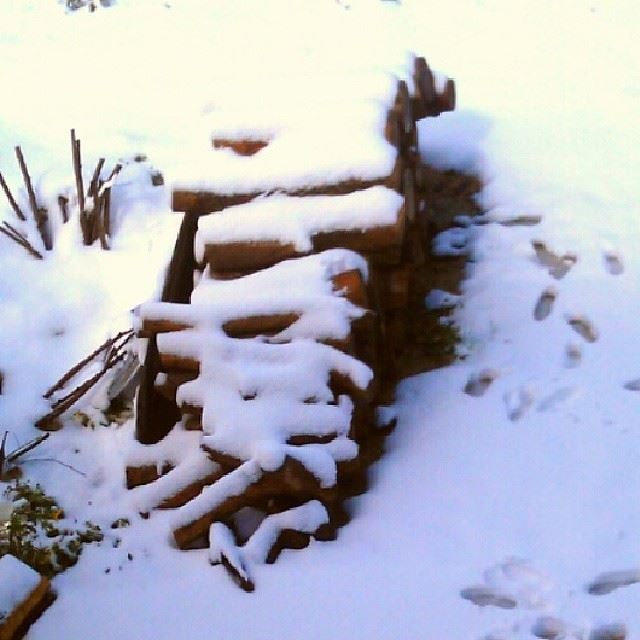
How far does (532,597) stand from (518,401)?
877 millimetres

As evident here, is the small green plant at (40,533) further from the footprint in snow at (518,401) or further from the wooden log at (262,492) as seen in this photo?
the footprint in snow at (518,401)

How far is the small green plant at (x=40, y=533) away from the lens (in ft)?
9.04

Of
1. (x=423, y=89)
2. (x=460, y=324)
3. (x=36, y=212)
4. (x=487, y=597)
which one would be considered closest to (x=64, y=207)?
(x=36, y=212)

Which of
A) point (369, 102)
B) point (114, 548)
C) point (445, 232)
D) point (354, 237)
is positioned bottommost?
point (114, 548)

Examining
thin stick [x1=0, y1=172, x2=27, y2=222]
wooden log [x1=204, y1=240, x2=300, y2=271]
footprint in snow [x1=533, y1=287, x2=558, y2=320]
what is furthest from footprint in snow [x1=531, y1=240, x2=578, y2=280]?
thin stick [x1=0, y1=172, x2=27, y2=222]

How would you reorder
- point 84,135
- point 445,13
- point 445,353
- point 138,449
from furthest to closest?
point 445,13 → point 84,135 → point 445,353 → point 138,449

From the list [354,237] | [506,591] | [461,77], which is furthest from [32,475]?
[461,77]

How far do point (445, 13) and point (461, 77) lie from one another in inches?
51.2

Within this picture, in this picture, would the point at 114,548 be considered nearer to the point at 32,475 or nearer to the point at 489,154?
the point at 32,475

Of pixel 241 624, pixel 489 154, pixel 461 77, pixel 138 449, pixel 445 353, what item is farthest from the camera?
pixel 461 77

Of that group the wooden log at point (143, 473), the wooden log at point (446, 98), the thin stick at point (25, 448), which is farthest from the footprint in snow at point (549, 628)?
the wooden log at point (446, 98)

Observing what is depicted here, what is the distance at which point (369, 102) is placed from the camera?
344 cm

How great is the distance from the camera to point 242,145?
3.34 meters

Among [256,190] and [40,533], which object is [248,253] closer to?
[256,190]
